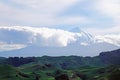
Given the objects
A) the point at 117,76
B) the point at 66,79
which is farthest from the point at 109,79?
the point at 66,79

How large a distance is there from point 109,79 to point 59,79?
93.4ft

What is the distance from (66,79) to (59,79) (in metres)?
4.69

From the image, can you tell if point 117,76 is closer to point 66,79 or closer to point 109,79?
point 109,79

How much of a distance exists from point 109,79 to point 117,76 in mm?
8780

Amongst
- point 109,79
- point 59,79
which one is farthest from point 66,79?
point 109,79

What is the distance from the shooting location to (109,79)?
19850 centimetres

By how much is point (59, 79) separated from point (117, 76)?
109 feet

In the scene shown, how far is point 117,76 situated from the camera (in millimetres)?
190750

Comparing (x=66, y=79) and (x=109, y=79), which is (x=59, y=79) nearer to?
(x=66, y=79)

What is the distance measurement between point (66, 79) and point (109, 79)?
964 inches

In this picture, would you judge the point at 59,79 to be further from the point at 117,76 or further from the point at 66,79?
the point at 117,76

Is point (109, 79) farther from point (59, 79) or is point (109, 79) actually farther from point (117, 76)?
point (59, 79)

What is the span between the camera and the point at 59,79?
200 metres
